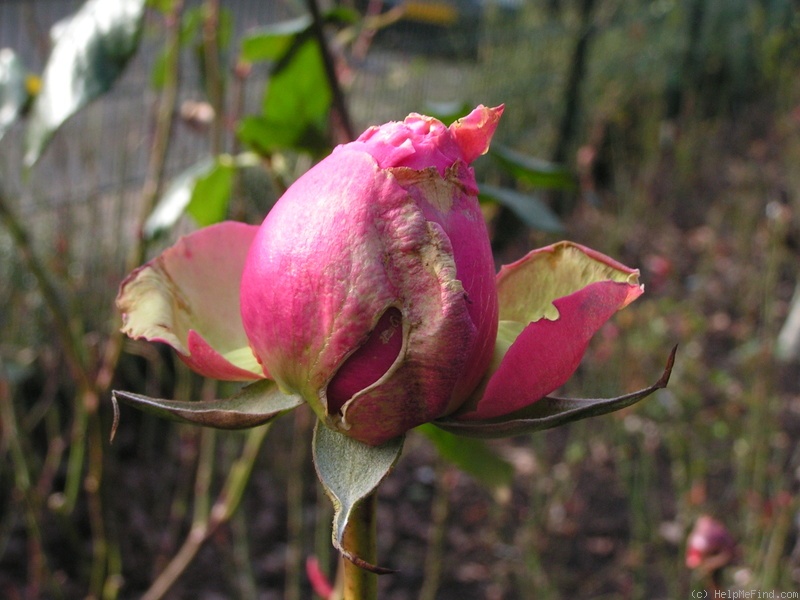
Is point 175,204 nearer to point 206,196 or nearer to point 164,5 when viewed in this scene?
point 206,196

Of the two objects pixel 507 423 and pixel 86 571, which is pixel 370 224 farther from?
pixel 86 571

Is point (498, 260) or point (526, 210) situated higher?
point (526, 210)

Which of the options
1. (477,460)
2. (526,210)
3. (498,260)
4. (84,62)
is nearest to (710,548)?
(477,460)

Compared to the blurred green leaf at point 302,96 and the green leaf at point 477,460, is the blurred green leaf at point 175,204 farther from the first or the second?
the green leaf at point 477,460

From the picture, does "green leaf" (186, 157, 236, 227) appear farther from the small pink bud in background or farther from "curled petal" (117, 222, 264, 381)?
the small pink bud in background

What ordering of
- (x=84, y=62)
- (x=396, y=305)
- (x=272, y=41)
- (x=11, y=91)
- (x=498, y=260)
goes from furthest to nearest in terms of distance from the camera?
(x=498, y=260), (x=272, y=41), (x=11, y=91), (x=84, y=62), (x=396, y=305)

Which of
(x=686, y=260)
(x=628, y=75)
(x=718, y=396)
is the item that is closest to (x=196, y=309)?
(x=718, y=396)
